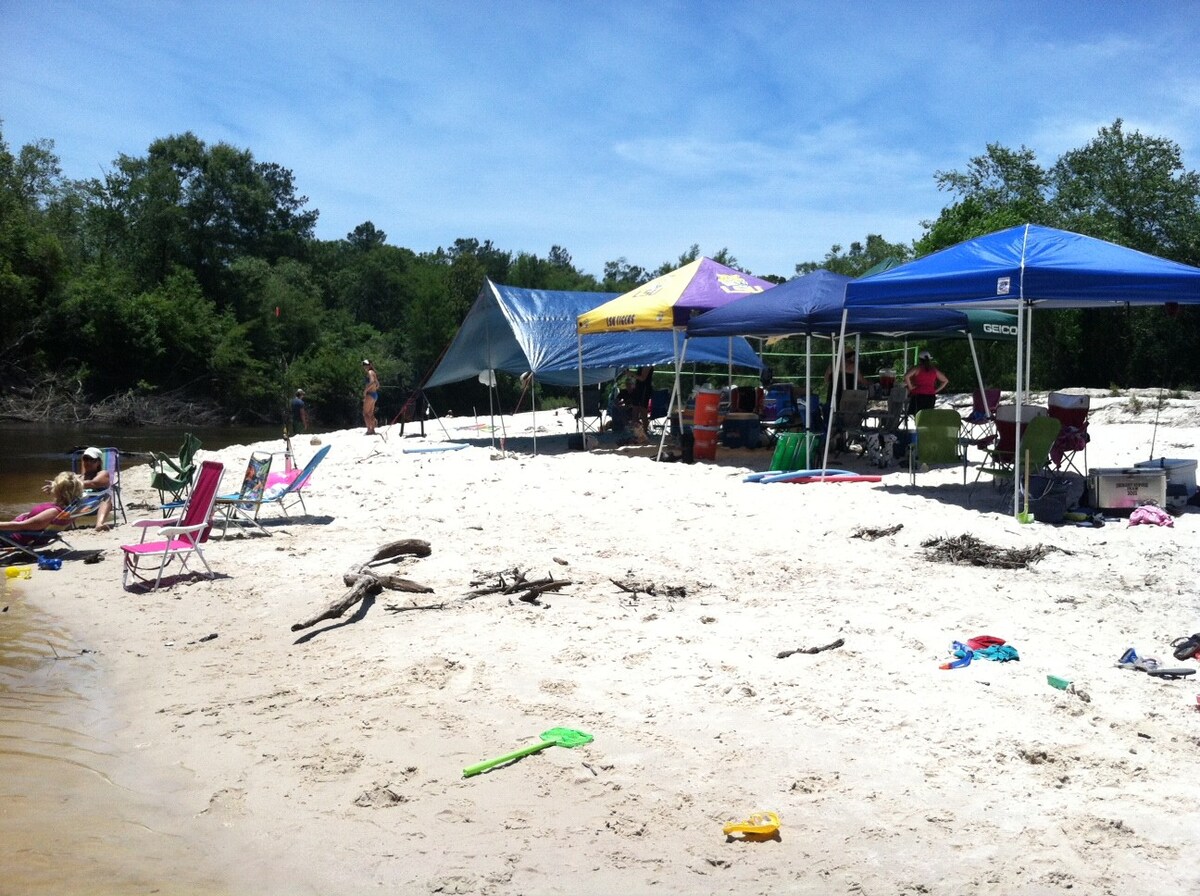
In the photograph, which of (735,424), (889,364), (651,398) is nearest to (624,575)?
(735,424)

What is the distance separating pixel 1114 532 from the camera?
8.44 meters

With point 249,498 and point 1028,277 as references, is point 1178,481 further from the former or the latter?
point 249,498

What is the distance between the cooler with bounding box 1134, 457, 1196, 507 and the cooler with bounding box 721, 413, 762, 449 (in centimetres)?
659


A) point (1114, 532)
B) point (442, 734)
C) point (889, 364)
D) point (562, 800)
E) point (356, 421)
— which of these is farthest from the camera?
point (356, 421)

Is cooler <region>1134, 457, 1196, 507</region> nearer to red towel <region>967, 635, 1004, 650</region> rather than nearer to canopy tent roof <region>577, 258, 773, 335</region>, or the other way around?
red towel <region>967, 635, 1004, 650</region>

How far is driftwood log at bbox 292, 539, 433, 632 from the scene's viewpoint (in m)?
6.70

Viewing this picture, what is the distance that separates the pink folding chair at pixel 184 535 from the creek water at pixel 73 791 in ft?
2.82

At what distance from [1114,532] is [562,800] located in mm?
6201

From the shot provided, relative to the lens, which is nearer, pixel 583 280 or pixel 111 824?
Answer: pixel 111 824

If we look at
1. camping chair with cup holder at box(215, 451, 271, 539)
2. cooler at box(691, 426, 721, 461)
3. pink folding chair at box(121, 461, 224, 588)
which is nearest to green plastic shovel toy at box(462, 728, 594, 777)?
pink folding chair at box(121, 461, 224, 588)

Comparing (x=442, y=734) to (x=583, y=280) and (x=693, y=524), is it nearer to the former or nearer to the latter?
(x=693, y=524)

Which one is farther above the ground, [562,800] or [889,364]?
[889,364]

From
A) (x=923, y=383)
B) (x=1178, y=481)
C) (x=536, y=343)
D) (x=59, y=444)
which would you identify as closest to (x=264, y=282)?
(x=59, y=444)

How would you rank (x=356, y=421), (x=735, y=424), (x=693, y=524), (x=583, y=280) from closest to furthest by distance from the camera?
(x=693, y=524), (x=735, y=424), (x=356, y=421), (x=583, y=280)
